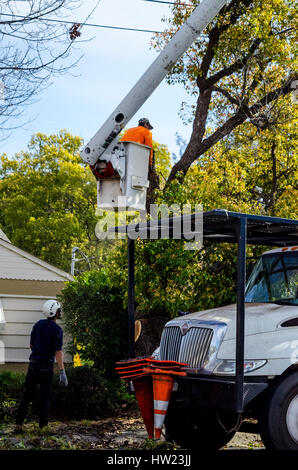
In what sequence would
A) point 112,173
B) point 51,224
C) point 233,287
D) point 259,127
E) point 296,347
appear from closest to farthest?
point 296,347, point 112,173, point 233,287, point 259,127, point 51,224

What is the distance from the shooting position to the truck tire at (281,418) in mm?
6367

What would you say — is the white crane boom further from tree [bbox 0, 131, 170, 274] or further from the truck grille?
tree [bbox 0, 131, 170, 274]

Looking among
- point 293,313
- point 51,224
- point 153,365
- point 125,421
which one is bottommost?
point 125,421

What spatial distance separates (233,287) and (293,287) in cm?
340

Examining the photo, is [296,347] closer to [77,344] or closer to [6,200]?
[77,344]

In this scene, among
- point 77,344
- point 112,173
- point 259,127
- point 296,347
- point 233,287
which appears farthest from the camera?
point 259,127

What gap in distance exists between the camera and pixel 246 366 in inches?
264

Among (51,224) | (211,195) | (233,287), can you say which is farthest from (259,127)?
(51,224)

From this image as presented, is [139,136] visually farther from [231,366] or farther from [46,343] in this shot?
[231,366]

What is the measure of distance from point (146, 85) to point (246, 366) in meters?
5.06

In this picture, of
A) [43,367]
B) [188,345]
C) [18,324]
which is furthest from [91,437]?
[18,324]

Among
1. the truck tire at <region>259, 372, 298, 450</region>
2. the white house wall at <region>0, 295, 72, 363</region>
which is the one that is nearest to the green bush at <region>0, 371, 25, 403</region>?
the white house wall at <region>0, 295, 72, 363</region>

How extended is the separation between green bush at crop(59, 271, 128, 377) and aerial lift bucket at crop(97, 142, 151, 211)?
11.6ft

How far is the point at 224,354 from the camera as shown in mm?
6844
